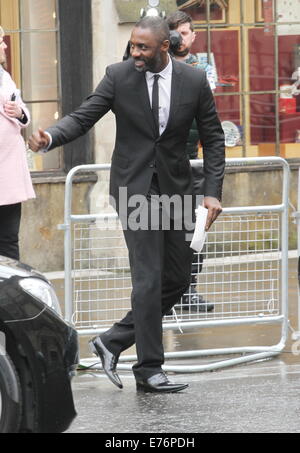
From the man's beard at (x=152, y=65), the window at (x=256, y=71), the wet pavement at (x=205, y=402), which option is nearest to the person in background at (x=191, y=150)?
the wet pavement at (x=205, y=402)

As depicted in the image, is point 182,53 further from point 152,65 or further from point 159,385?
point 159,385

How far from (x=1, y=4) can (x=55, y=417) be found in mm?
6341

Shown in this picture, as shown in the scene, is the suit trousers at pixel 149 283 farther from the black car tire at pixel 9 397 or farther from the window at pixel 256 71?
the window at pixel 256 71

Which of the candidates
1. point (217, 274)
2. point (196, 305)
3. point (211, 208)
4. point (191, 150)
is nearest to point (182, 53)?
point (191, 150)

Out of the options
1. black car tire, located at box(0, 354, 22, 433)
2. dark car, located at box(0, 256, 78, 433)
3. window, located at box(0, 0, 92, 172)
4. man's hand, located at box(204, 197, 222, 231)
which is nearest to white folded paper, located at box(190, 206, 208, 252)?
man's hand, located at box(204, 197, 222, 231)

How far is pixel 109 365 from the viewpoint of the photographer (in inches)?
290

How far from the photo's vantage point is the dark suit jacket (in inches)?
281

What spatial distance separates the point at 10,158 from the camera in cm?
827

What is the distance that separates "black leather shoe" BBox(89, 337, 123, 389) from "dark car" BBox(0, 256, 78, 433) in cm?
148

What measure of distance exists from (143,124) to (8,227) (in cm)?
159

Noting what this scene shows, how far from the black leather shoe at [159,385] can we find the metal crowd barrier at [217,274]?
0.62 meters

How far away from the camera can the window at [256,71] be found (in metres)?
12.0

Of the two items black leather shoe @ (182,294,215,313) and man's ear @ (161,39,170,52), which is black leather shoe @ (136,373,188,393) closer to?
black leather shoe @ (182,294,215,313)

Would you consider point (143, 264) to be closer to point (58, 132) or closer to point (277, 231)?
point (58, 132)
